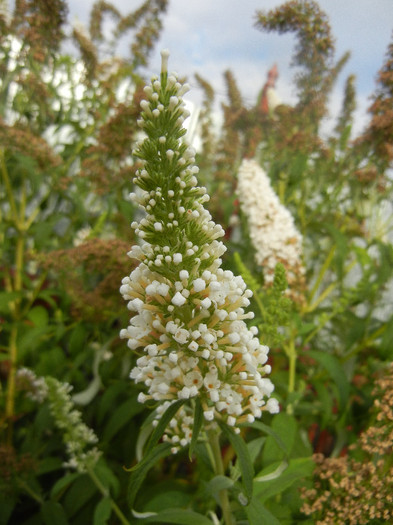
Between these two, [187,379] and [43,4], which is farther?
[43,4]

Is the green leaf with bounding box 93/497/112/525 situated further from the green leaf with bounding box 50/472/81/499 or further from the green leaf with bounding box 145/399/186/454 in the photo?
the green leaf with bounding box 145/399/186/454

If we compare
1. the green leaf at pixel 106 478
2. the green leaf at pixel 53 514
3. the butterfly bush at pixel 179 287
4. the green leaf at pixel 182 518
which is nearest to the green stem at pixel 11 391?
the green leaf at pixel 53 514

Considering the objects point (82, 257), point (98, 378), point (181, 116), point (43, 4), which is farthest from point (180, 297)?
point (43, 4)

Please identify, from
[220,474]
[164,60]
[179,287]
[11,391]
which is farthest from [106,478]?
[164,60]

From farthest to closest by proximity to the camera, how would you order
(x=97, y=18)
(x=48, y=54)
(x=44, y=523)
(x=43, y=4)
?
(x=97, y=18)
(x=48, y=54)
(x=43, y=4)
(x=44, y=523)

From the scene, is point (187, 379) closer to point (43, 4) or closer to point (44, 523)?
point (44, 523)
